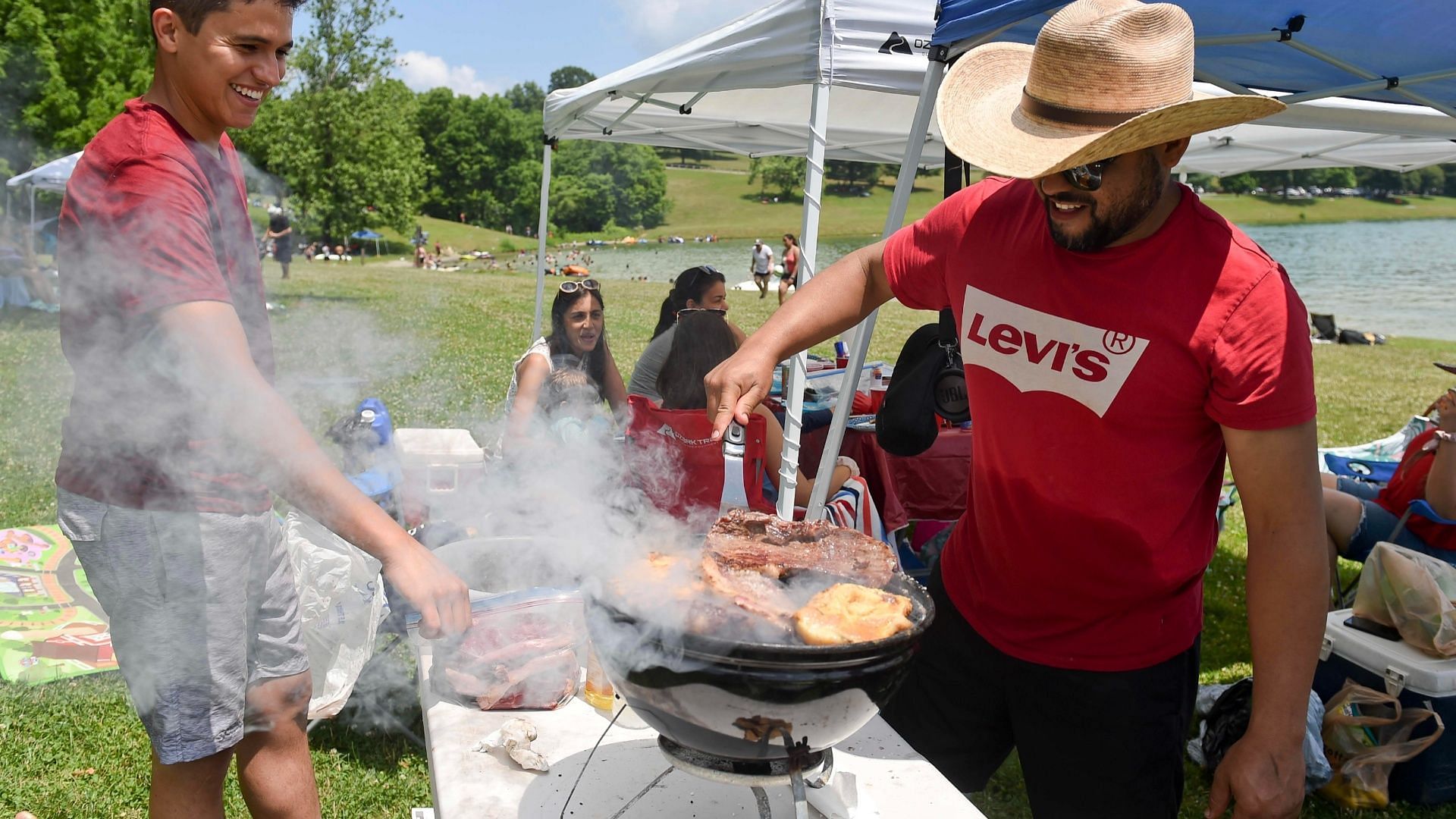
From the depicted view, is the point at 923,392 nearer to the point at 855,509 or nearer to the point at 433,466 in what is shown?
the point at 855,509

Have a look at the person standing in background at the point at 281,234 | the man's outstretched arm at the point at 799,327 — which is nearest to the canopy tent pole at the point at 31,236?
the person standing in background at the point at 281,234

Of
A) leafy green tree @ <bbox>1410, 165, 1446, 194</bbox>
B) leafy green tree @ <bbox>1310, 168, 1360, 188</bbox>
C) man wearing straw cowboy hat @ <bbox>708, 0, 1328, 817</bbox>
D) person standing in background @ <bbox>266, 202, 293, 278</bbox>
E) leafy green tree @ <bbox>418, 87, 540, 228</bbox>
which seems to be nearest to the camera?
man wearing straw cowboy hat @ <bbox>708, 0, 1328, 817</bbox>

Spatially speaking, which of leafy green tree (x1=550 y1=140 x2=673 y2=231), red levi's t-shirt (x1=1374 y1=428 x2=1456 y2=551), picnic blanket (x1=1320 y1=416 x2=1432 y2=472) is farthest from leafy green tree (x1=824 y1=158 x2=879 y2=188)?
red levi's t-shirt (x1=1374 y1=428 x2=1456 y2=551)

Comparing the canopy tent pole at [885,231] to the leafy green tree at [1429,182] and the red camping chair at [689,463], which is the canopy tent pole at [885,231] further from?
the leafy green tree at [1429,182]

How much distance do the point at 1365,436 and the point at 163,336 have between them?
1070 centimetres

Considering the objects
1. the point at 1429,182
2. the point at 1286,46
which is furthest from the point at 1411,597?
the point at 1429,182

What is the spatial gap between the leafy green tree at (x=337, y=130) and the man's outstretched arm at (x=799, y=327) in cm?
1827

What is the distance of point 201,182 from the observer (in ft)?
5.91

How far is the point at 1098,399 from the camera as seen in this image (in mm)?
1785

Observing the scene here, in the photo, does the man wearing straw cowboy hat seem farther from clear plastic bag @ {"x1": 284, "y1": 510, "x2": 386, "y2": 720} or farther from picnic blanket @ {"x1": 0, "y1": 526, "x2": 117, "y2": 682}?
picnic blanket @ {"x1": 0, "y1": 526, "x2": 117, "y2": 682}

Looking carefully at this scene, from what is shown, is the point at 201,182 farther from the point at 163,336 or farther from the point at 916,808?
A: the point at 916,808

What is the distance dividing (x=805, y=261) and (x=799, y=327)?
148 cm

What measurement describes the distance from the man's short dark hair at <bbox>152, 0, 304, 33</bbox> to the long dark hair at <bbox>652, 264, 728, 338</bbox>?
3979 millimetres

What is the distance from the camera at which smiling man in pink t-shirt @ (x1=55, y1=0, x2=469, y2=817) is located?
5.33ft
